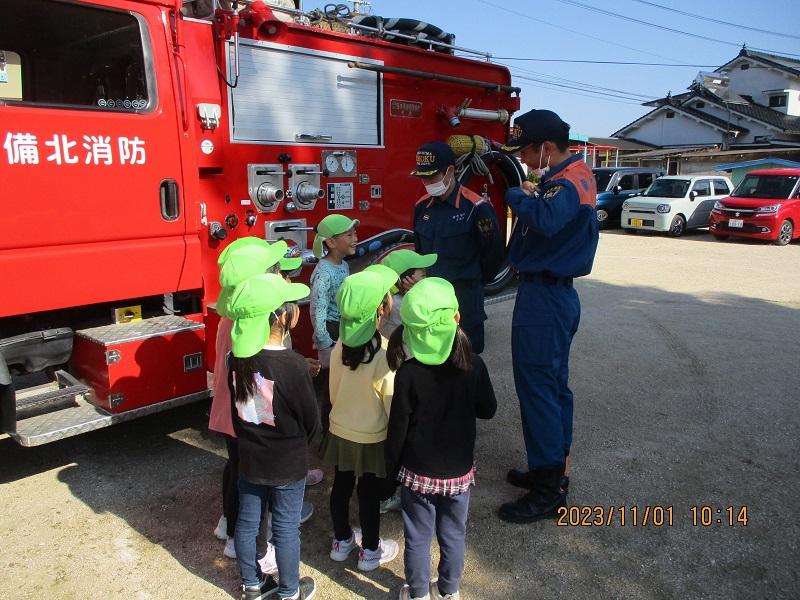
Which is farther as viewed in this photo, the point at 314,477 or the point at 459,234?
the point at 459,234

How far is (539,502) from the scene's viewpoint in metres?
3.47

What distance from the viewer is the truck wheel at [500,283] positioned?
A: 6.17 metres

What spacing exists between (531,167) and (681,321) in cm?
509

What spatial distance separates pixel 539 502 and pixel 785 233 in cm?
1495

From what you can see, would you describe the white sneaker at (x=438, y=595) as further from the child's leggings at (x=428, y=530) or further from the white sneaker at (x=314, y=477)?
the white sneaker at (x=314, y=477)

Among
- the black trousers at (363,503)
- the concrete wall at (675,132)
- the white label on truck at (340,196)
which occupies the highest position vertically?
the concrete wall at (675,132)

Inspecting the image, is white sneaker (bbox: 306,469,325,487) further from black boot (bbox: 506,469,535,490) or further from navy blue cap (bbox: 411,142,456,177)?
navy blue cap (bbox: 411,142,456,177)

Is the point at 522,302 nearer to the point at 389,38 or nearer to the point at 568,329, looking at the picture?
the point at 568,329

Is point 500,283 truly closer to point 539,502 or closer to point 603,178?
point 539,502

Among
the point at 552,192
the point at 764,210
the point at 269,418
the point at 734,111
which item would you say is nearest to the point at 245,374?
the point at 269,418

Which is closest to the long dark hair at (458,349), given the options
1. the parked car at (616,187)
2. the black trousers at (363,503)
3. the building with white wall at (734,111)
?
the black trousers at (363,503)

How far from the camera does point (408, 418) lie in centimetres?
259

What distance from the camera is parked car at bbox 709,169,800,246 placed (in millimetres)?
15273
